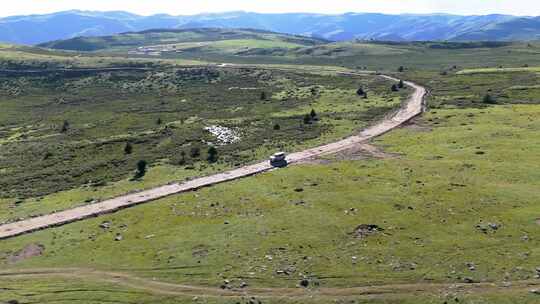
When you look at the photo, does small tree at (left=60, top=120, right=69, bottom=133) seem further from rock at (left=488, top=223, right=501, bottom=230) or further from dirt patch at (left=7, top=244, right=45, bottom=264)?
rock at (left=488, top=223, right=501, bottom=230)

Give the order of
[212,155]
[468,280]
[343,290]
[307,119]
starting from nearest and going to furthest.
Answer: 1. [343,290]
2. [468,280]
3. [212,155]
4. [307,119]

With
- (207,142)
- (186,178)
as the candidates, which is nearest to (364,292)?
(186,178)

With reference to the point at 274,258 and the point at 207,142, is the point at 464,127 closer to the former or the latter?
the point at 207,142

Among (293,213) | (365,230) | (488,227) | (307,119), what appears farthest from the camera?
(307,119)

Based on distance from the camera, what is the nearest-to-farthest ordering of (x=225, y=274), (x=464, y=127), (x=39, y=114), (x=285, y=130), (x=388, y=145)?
1. (x=225, y=274)
2. (x=388, y=145)
3. (x=464, y=127)
4. (x=285, y=130)
5. (x=39, y=114)

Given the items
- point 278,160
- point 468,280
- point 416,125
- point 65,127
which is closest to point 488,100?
point 416,125

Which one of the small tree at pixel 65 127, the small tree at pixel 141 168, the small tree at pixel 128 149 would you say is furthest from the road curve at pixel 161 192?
the small tree at pixel 65 127

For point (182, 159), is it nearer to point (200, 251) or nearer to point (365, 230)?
point (200, 251)
